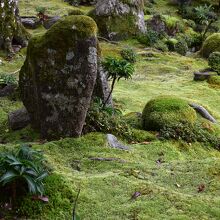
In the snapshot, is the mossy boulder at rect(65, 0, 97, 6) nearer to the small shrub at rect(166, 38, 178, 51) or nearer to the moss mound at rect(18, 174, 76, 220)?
the small shrub at rect(166, 38, 178, 51)

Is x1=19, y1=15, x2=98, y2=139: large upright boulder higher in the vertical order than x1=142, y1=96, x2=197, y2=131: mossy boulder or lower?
higher

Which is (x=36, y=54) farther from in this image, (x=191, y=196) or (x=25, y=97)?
(x=191, y=196)

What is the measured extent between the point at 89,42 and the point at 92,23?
40 centimetres

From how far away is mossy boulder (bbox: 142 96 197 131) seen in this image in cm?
1104

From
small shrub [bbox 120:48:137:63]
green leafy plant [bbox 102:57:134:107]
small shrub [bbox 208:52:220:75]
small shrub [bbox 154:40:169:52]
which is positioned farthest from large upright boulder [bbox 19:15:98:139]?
small shrub [bbox 154:40:169:52]

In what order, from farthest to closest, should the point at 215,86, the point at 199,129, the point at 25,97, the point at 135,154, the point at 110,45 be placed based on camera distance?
the point at 110,45 < the point at 215,86 < the point at 199,129 < the point at 25,97 < the point at 135,154

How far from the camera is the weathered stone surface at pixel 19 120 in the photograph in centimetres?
1000

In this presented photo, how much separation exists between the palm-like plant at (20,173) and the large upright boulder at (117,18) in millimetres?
20953

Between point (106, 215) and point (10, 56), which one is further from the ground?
point (106, 215)

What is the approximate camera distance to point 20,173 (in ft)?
17.5

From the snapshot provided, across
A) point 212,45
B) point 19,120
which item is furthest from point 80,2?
point 19,120

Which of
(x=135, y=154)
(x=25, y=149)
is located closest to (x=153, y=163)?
(x=135, y=154)

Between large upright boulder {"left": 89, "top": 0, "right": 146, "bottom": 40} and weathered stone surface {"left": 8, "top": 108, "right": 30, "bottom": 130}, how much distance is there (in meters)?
16.4

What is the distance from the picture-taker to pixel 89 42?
8.41 metres
